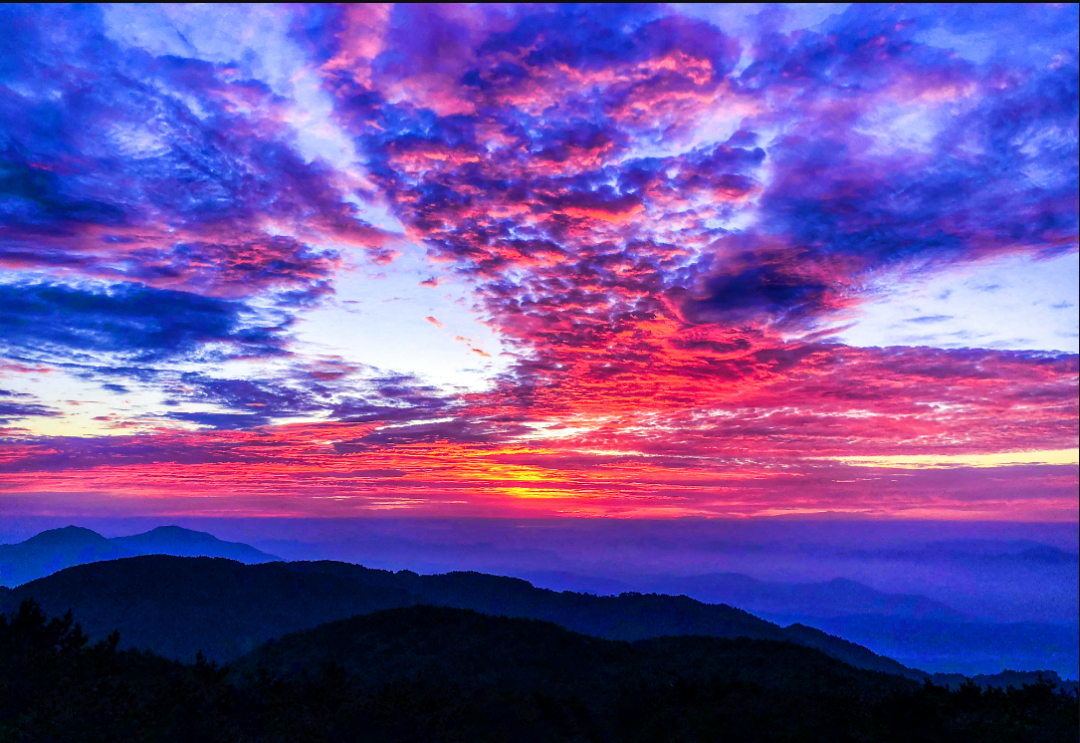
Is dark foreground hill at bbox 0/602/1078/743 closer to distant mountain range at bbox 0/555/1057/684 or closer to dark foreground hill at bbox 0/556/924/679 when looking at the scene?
distant mountain range at bbox 0/555/1057/684

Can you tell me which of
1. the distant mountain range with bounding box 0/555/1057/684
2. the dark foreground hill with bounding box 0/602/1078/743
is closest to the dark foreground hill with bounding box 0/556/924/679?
the distant mountain range with bounding box 0/555/1057/684

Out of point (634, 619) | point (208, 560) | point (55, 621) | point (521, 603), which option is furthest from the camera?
point (521, 603)

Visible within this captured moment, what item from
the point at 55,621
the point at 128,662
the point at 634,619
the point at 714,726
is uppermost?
the point at 55,621

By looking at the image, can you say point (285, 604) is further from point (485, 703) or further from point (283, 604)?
point (485, 703)

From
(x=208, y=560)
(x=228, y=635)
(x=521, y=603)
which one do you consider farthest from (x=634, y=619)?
(x=208, y=560)

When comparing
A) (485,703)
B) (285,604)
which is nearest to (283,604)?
(285,604)

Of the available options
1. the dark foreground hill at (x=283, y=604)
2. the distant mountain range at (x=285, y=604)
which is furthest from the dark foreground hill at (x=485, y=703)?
the dark foreground hill at (x=283, y=604)

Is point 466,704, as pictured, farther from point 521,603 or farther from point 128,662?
point 521,603
